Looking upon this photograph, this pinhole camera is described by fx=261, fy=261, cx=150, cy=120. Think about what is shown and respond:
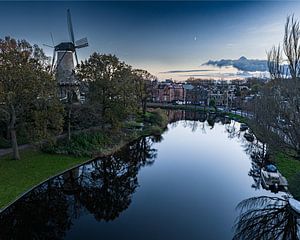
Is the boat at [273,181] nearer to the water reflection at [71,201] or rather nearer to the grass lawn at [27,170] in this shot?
the water reflection at [71,201]

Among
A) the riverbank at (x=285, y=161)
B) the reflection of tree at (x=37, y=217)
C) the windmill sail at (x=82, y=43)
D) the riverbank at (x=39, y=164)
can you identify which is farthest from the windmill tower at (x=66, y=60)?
the riverbank at (x=285, y=161)

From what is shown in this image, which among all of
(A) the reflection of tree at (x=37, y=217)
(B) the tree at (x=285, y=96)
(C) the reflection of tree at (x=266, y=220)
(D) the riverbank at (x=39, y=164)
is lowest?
(C) the reflection of tree at (x=266, y=220)

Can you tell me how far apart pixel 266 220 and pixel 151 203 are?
5.80m

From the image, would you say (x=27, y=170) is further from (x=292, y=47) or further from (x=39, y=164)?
(x=292, y=47)

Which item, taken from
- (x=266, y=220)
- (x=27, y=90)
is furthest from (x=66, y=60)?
(x=266, y=220)

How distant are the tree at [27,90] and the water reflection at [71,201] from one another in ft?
13.2

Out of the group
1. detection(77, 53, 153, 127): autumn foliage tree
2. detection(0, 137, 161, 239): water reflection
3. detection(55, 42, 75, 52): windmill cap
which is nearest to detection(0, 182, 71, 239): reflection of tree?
detection(0, 137, 161, 239): water reflection

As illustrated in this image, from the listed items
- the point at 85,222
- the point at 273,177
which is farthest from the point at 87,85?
the point at 273,177

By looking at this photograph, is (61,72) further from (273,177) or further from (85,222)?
(273,177)

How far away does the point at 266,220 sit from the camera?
12789mm

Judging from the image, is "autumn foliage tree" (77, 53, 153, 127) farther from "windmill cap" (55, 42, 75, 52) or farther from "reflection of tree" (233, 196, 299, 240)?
"reflection of tree" (233, 196, 299, 240)

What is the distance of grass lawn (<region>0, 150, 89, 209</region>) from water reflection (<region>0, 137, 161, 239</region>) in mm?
523

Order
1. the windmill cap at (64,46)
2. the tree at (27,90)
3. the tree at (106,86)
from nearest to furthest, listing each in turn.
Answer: the tree at (27,90), the tree at (106,86), the windmill cap at (64,46)

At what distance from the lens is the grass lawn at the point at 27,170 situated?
13.8 m
